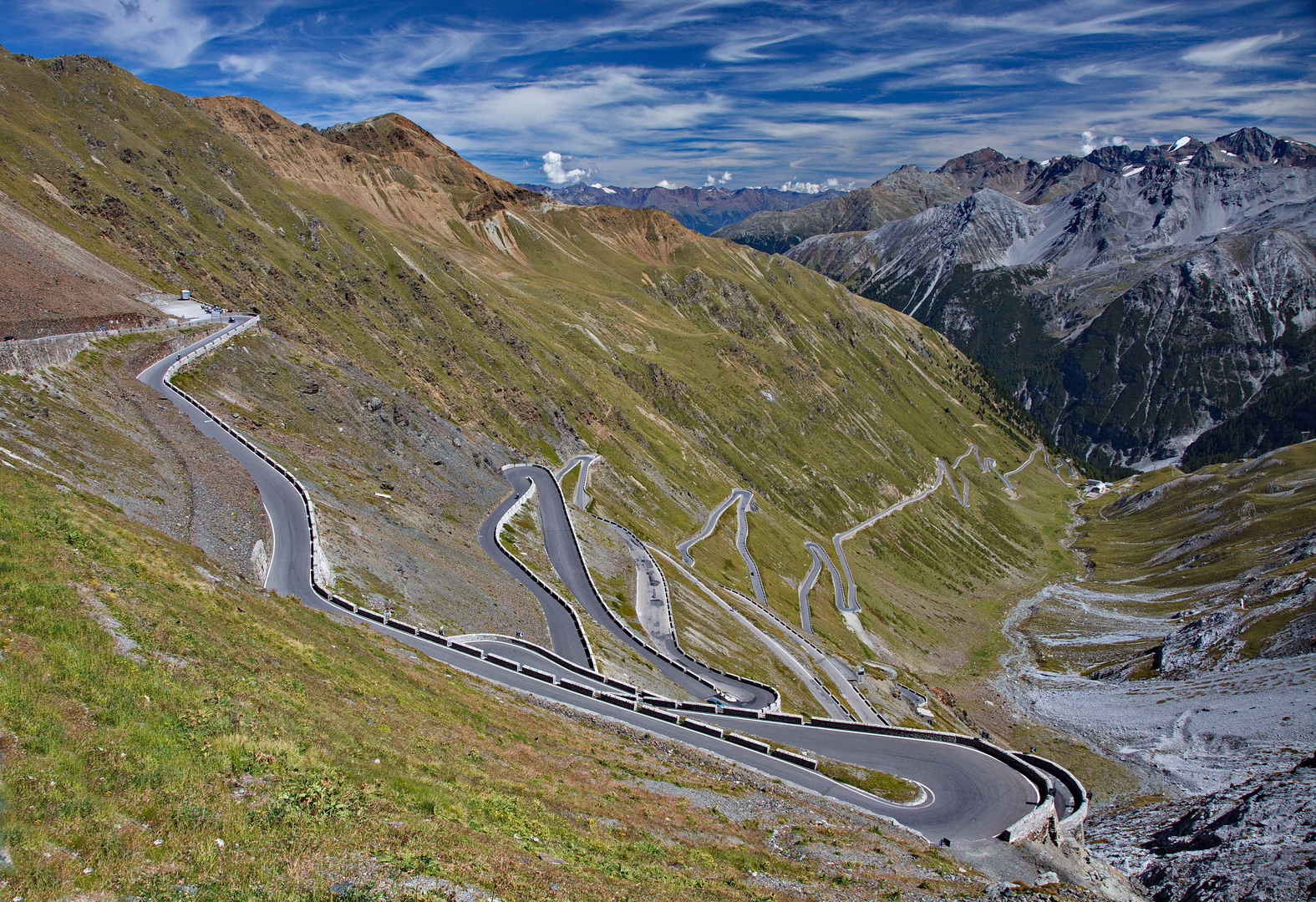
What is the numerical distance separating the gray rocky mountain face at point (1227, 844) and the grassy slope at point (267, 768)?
1891 cm

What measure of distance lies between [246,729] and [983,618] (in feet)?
512

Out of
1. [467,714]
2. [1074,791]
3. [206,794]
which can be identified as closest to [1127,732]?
[1074,791]

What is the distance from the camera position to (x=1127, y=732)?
7912 cm

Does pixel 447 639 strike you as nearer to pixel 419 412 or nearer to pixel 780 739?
pixel 780 739

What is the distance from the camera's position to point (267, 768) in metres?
16.2

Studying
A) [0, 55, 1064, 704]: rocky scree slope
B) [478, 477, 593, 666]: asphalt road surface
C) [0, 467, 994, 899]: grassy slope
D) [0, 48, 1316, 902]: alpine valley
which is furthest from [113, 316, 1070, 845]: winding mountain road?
[0, 467, 994, 899]: grassy slope

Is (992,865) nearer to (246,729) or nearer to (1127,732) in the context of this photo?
(246,729)

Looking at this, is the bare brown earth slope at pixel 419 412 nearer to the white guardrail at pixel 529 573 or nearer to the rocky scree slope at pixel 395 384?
the rocky scree slope at pixel 395 384

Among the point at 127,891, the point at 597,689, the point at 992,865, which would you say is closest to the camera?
the point at 127,891

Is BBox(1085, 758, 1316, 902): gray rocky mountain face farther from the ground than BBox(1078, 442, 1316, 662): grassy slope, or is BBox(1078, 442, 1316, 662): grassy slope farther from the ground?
BBox(1078, 442, 1316, 662): grassy slope

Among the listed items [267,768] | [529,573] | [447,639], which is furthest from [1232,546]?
[267,768]

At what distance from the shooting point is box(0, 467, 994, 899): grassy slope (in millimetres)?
12445

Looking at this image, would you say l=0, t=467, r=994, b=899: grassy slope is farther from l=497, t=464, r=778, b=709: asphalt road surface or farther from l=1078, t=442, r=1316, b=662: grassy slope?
l=1078, t=442, r=1316, b=662: grassy slope

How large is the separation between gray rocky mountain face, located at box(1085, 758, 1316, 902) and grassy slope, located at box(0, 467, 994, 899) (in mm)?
18914
